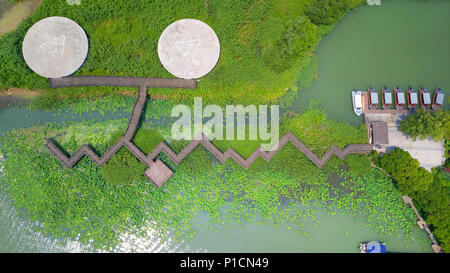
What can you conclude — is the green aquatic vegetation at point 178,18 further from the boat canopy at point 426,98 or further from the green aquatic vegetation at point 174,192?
the boat canopy at point 426,98

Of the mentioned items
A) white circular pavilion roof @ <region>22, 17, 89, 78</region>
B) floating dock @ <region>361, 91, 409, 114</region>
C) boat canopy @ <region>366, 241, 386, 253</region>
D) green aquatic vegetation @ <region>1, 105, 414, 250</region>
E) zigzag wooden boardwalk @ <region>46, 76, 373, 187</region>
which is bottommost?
boat canopy @ <region>366, 241, 386, 253</region>

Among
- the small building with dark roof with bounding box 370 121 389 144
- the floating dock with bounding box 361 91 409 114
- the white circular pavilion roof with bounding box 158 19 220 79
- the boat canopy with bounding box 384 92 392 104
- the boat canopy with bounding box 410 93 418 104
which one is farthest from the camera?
the floating dock with bounding box 361 91 409 114

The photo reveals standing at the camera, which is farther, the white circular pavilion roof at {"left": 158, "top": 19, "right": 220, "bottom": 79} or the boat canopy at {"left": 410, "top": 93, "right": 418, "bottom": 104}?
the boat canopy at {"left": 410, "top": 93, "right": 418, "bottom": 104}

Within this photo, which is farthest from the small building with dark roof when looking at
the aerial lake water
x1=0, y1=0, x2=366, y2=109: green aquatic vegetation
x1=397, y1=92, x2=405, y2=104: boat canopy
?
x1=0, y1=0, x2=366, y2=109: green aquatic vegetation

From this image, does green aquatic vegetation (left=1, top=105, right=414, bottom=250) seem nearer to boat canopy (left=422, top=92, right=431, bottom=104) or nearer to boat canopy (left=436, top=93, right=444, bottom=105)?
boat canopy (left=422, top=92, right=431, bottom=104)

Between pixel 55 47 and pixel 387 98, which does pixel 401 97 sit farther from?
pixel 55 47

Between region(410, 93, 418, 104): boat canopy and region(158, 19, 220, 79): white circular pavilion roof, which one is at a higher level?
region(158, 19, 220, 79): white circular pavilion roof

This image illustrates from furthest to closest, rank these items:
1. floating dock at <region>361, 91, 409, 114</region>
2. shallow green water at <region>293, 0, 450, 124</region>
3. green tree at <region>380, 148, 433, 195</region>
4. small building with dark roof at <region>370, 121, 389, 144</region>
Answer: shallow green water at <region>293, 0, 450, 124</region>, floating dock at <region>361, 91, 409, 114</region>, small building with dark roof at <region>370, 121, 389, 144</region>, green tree at <region>380, 148, 433, 195</region>
